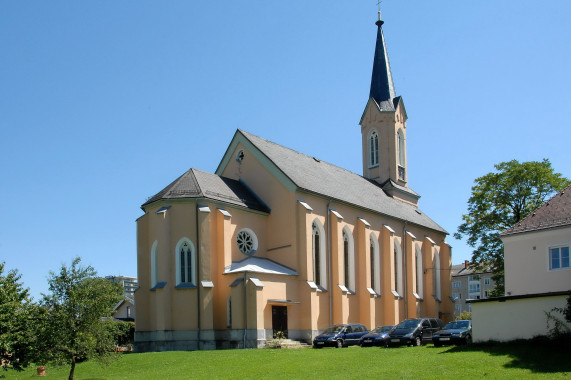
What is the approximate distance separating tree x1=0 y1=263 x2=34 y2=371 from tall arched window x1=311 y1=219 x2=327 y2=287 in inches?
722

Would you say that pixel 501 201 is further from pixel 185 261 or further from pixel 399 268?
pixel 185 261

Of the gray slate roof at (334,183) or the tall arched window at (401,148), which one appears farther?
the tall arched window at (401,148)

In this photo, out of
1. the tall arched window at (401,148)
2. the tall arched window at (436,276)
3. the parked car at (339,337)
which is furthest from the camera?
the tall arched window at (401,148)

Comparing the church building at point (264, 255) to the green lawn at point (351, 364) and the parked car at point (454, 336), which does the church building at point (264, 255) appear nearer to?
the green lawn at point (351, 364)

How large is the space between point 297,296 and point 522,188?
1916 centimetres

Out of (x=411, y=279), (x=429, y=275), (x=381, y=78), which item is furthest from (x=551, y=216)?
(x=381, y=78)

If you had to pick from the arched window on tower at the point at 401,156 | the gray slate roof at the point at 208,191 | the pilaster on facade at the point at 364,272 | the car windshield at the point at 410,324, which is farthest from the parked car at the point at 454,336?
the arched window on tower at the point at 401,156

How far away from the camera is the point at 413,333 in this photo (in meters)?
27.1

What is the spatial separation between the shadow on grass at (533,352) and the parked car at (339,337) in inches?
288

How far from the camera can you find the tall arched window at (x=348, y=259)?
39219mm

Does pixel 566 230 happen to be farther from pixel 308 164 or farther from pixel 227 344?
pixel 308 164

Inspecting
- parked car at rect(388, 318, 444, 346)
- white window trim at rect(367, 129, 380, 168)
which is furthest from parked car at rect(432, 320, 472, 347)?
white window trim at rect(367, 129, 380, 168)

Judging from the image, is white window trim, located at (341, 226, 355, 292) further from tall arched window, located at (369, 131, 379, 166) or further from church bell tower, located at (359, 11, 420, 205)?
tall arched window, located at (369, 131, 379, 166)

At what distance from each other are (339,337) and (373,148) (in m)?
27.0
